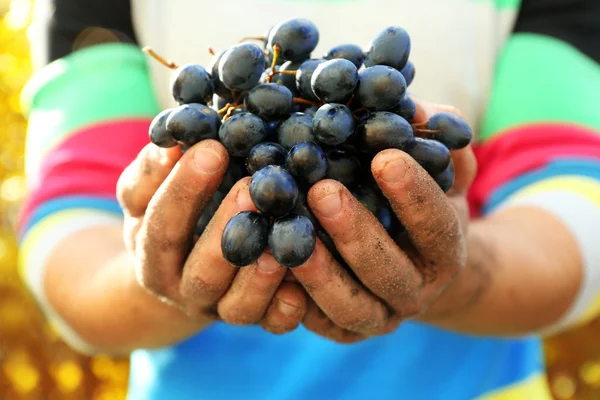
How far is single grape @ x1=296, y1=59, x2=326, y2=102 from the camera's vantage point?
0.85 m

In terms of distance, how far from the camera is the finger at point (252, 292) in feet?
2.71

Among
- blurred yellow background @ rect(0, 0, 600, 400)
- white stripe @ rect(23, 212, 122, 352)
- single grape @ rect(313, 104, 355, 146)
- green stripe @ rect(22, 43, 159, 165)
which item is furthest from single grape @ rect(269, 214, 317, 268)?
blurred yellow background @ rect(0, 0, 600, 400)

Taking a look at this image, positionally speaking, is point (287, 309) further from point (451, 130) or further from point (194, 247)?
point (451, 130)

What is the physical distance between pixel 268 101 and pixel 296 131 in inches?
2.2

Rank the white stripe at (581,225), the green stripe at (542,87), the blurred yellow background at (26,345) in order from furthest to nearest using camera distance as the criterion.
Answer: the blurred yellow background at (26,345) → the green stripe at (542,87) → the white stripe at (581,225)

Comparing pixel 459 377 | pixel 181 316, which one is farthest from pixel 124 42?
pixel 459 377

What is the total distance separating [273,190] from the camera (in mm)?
728

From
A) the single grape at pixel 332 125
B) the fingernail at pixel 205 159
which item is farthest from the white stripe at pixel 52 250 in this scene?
the single grape at pixel 332 125

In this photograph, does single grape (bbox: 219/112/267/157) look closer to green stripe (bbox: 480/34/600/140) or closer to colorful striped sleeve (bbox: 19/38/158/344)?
colorful striped sleeve (bbox: 19/38/158/344)

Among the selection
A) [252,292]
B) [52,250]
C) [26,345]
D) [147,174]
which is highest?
[147,174]

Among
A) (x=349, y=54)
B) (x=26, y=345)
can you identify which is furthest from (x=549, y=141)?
(x=26, y=345)

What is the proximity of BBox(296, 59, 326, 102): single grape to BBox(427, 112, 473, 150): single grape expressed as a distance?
7.5 inches

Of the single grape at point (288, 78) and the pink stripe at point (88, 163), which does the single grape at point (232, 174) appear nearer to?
the single grape at point (288, 78)

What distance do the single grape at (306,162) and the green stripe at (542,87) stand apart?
0.75 metres
